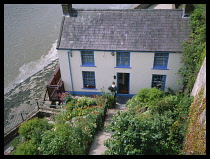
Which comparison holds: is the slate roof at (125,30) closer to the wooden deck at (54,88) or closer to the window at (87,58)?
the window at (87,58)

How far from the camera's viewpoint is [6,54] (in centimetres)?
2469

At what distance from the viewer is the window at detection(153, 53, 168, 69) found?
14.0 m

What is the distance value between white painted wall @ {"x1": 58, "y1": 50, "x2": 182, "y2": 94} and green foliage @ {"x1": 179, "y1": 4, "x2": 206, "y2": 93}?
82 centimetres

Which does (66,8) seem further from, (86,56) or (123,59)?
(123,59)

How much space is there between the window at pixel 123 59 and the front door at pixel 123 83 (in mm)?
1402

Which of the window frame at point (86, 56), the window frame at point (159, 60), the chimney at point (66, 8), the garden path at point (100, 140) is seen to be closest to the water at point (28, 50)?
the window frame at point (86, 56)

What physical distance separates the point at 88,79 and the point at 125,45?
3.87 m

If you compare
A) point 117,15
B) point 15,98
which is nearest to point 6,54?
point 15,98

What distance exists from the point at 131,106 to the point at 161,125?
13.8 ft

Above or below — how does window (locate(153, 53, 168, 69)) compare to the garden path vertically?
above

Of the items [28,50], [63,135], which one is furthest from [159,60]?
[28,50]

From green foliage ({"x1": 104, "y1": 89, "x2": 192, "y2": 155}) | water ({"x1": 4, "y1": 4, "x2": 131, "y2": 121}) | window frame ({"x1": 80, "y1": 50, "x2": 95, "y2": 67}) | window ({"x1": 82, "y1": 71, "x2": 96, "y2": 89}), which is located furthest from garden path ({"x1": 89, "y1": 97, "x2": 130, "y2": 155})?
water ({"x1": 4, "y1": 4, "x2": 131, "y2": 121})

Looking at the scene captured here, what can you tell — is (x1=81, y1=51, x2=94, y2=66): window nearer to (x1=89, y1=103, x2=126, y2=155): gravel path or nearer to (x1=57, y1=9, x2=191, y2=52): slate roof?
(x1=57, y1=9, x2=191, y2=52): slate roof

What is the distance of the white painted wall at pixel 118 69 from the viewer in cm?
1416
